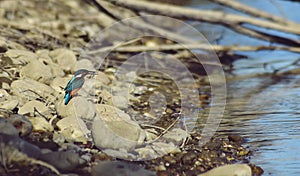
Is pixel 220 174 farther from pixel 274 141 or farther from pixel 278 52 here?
pixel 278 52

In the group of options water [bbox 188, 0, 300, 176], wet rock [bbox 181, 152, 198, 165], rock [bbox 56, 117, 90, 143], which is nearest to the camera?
wet rock [bbox 181, 152, 198, 165]

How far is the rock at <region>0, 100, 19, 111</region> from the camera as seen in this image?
3119 mm

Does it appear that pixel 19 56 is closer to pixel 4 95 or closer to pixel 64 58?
pixel 64 58

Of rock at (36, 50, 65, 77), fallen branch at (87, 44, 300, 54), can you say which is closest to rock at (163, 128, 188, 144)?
rock at (36, 50, 65, 77)

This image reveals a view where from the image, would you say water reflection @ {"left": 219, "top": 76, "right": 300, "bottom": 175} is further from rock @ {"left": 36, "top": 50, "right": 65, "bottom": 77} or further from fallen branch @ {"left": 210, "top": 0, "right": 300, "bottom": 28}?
rock @ {"left": 36, "top": 50, "right": 65, "bottom": 77}

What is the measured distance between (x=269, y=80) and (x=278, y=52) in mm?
823

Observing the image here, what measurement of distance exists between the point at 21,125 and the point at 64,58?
1885mm

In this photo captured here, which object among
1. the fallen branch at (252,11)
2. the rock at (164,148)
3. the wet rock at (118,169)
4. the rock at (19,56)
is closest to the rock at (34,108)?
the rock at (164,148)

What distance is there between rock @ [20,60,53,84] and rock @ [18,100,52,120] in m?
0.61

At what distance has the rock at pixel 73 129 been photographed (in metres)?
2.97

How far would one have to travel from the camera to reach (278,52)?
5.99m

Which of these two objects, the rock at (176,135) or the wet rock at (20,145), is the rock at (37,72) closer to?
the rock at (176,135)

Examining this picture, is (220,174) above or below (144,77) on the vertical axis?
above

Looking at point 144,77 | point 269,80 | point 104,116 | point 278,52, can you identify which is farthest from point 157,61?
point 104,116
